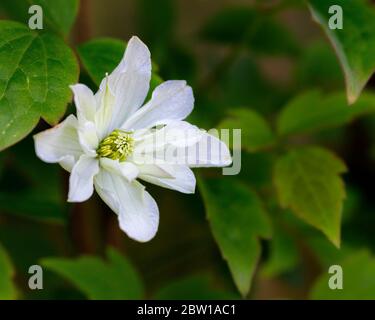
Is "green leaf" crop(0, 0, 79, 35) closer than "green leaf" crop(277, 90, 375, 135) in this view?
Yes

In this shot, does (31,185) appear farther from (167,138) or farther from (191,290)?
(167,138)

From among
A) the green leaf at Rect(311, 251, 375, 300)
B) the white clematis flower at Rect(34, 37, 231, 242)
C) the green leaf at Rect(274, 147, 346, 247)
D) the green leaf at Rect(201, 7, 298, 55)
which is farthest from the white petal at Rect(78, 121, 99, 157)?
the green leaf at Rect(201, 7, 298, 55)

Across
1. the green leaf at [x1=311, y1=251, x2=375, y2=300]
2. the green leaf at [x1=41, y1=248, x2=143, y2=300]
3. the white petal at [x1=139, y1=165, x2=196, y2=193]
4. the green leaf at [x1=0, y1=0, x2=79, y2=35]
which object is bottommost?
the green leaf at [x1=311, y1=251, x2=375, y2=300]

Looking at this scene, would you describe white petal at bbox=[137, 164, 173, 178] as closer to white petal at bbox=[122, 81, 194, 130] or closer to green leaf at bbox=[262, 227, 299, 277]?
white petal at bbox=[122, 81, 194, 130]

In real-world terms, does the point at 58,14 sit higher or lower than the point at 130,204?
higher

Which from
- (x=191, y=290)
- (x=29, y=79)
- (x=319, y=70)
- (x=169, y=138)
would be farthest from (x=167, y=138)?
(x=319, y=70)

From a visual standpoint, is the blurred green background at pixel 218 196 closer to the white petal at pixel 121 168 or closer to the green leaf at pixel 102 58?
the green leaf at pixel 102 58

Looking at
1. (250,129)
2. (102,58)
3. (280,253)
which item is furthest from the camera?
(280,253)
